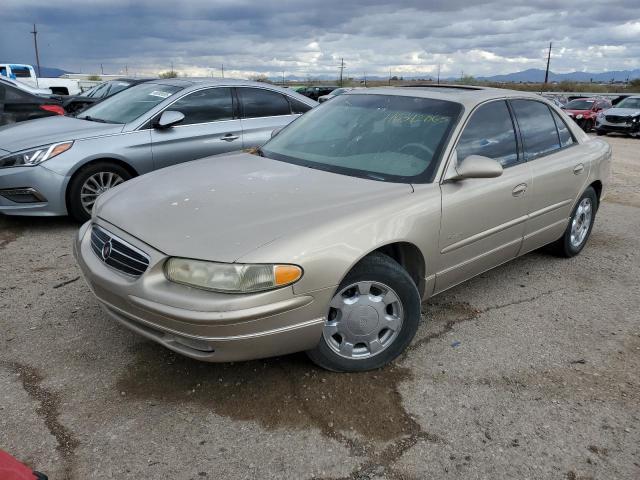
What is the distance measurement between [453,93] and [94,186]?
11.9ft

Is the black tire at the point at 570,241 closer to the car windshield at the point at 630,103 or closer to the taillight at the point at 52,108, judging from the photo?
the taillight at the point at 52,108

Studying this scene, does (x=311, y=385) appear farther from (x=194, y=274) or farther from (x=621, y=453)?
(x=621, y=453)

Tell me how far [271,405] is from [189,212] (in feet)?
3.53

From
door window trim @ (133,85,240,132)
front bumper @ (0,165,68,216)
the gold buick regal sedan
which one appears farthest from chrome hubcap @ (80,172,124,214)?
the gold buick regal sedan

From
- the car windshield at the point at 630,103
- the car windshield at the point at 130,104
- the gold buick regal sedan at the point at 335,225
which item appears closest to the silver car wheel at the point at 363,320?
the gold buick regal sedan at the point at 335,225

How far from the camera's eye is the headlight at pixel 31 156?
16.8 ft

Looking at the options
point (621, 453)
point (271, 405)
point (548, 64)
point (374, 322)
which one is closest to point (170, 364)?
point (271, 405)

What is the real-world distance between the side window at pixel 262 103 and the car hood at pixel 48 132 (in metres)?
1.46

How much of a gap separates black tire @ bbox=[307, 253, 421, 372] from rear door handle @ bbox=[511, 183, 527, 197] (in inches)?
48.2

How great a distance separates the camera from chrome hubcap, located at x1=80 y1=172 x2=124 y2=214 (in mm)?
5352

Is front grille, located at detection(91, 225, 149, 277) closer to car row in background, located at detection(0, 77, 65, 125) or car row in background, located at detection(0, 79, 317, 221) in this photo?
car row in background, located at detection(0, 79, 317, 221)

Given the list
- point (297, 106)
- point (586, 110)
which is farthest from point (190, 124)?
point (586, 110)

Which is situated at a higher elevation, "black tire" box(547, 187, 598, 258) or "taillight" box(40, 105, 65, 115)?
"taillight" box(40, 105, 65, 115)

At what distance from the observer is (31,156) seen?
5.14 m
